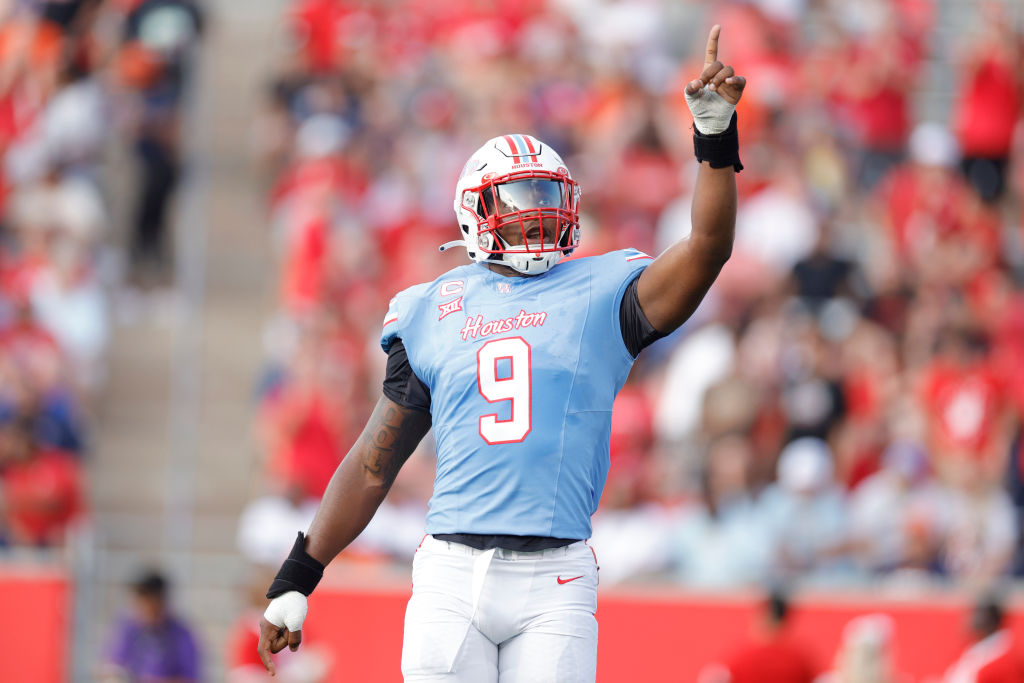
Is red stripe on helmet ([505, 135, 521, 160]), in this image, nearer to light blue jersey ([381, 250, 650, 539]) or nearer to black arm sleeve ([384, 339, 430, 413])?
light blue jersey ([381, 250, 650, 539])

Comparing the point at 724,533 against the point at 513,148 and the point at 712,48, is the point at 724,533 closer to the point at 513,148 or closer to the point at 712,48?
the point at 513,148

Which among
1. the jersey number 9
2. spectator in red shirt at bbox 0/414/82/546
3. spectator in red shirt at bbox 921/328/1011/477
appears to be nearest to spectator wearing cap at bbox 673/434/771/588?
spectator in red shirt at bbox 921/328/1011/477

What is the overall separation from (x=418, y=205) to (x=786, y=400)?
12.0 feet

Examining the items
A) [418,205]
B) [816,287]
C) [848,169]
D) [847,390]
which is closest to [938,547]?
[847,390]

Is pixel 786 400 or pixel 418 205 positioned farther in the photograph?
pixel 418 205

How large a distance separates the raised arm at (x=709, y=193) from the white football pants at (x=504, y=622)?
2.67 feet

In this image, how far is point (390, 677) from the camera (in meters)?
9.49

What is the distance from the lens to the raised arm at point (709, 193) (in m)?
4.27

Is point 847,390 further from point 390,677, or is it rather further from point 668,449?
point 390,677

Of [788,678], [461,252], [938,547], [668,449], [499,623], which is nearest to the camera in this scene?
[499,623]

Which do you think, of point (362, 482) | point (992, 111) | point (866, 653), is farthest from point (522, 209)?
point (992, 111)

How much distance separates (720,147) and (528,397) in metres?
0.86

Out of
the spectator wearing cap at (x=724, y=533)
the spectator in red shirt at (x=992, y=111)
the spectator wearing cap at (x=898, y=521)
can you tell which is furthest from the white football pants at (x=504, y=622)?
the spectator in red shirt at (x=992, y=111)

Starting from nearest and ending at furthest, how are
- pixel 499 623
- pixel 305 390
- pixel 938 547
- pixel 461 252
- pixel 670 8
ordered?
pixel 499 623, pixel 938 547, pixel 305 390, pixel 461 252, pixel 670 8
